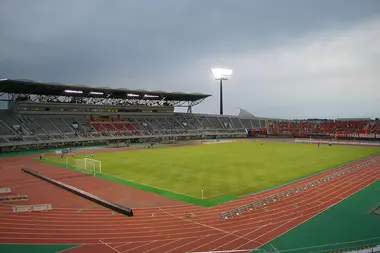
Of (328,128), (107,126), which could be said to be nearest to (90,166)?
(107,126)

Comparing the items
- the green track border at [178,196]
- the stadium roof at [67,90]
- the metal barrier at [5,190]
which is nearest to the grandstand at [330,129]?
the stadium roof at [67,90]

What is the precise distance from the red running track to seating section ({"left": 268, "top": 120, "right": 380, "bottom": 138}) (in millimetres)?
59974

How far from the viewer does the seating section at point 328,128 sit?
69.8 meters

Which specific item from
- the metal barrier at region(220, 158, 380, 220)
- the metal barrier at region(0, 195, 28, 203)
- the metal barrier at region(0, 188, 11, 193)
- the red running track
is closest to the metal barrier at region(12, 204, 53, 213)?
the red running track

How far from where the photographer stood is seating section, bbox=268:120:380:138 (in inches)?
2746

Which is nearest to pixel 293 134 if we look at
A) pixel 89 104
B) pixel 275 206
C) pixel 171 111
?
pixel 171 111

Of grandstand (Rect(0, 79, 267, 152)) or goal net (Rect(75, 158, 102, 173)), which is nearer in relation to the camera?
goal net (Rect(75, 158, 102, 173))

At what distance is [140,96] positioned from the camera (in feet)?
222

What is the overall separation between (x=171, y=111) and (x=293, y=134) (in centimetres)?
3417

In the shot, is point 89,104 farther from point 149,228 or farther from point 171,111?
point 149,228

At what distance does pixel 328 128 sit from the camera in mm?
78875

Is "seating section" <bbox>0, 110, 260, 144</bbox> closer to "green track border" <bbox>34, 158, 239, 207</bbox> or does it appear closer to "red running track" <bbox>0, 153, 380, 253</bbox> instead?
"green track border" <bbox>34, 158, 239, 207</bbox>

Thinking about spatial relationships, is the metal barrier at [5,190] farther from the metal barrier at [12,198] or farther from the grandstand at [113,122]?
the grandstand at [113,122]

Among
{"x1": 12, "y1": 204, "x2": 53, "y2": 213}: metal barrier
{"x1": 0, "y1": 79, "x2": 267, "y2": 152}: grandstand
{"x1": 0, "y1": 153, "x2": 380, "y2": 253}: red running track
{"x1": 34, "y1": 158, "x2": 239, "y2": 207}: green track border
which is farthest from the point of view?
{"x1": 0, "y1": 79, "x2": 267, "y2": 152}: grandstand
